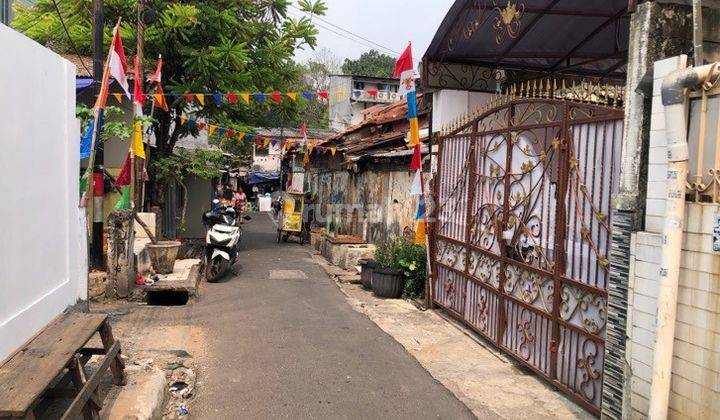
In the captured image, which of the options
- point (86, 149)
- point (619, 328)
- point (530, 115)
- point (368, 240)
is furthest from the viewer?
point (368, 240)

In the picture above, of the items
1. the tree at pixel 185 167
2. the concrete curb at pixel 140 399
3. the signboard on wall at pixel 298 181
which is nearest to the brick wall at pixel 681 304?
the concrete curb at pixel 140 399

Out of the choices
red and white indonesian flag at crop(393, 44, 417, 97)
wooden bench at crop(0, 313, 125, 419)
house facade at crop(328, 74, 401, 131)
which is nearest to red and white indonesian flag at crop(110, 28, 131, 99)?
red and white indonesian flag at crop(393, 44, 417, 97)

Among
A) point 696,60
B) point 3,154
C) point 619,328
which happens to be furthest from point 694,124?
point 3,154

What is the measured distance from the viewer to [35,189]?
4418 mm

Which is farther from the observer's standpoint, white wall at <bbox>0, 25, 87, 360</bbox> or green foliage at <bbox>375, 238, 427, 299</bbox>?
green foliage at <bbox>375, 238, 427, 299</bbox>

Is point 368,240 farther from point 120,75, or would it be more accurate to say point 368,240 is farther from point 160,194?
point 120,75

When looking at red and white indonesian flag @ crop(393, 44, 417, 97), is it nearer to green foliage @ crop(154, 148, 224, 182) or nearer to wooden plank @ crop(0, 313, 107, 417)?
wooden plank @ crop(0, 313, 107, 417)

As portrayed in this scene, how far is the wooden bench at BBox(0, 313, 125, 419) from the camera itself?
297cm

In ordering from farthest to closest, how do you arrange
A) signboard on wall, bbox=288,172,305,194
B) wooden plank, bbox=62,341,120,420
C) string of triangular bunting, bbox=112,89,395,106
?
signboard on wall, bbox=288,172,305,194 → string of triangular bunting, bbox=112,89,395,106 → wooden plank, bbox=62,341,120,420

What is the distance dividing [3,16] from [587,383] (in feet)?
65.1

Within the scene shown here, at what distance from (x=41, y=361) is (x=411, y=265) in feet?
21.6

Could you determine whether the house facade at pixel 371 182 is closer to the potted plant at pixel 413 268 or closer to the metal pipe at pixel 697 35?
the potted plant at pixel 413 268

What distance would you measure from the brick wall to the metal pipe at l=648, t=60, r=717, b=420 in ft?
0.30

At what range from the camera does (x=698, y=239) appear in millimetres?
3539
